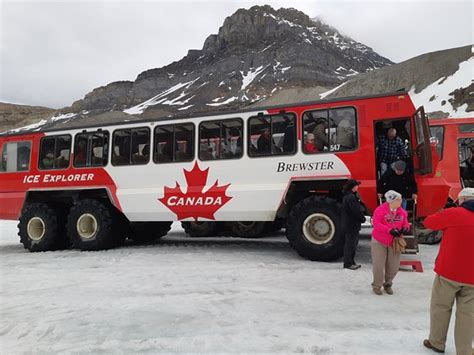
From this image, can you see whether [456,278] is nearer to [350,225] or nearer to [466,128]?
[350,225]

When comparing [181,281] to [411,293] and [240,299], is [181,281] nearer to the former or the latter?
[240,299]

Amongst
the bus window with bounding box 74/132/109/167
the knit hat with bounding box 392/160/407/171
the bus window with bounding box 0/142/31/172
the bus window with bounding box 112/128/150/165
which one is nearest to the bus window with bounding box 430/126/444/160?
the knit hat with bounding box 392/160/407/171

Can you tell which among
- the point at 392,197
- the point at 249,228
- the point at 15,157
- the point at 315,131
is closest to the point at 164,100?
the point at 15,157

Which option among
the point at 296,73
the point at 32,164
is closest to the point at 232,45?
the point at 296,73

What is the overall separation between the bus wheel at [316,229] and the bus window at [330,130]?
99 centimetres

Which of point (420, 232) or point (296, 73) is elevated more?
point (296, 73)

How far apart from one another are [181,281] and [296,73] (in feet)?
426

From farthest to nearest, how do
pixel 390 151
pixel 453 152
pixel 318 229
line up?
pixel 453 152 → pixel 318 229 → pixel 390 151

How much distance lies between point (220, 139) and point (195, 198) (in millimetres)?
1359

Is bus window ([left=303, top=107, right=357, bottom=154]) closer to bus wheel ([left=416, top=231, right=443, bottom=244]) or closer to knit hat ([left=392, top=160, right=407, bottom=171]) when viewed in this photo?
knit hat ([left=392, top=160, right=407, bottom=171])

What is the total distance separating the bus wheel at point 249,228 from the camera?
36.1ft

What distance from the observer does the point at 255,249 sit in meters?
9.05

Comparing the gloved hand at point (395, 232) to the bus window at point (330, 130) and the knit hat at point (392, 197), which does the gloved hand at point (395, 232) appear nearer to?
the knit hat at point (392, 197)

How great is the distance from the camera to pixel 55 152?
9953 millimetres
